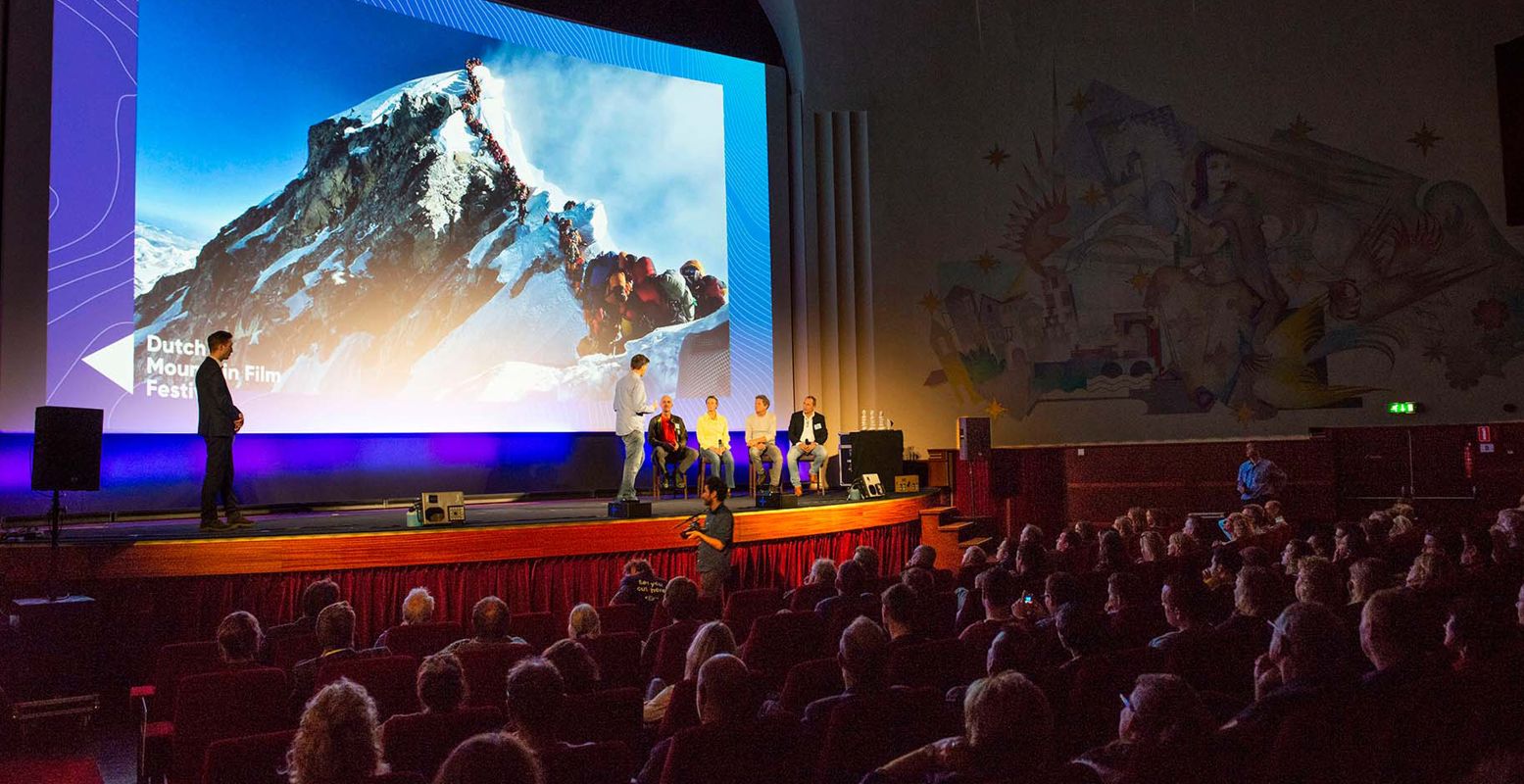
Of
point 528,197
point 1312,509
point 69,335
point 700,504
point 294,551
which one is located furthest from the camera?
point 1312,509

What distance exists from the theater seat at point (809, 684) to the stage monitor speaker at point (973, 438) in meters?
8.53

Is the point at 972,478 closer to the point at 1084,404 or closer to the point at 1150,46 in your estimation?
the point at 1084,404

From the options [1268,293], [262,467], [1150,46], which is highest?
[1150,46]

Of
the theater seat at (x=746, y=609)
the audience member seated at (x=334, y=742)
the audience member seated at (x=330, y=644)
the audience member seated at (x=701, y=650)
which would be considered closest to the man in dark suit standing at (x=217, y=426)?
the audience member seated at (x=330, y=644)

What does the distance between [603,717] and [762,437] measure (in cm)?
835

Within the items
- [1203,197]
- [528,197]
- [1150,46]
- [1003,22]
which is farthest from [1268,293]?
[528,197]

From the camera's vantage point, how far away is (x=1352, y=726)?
2.62 metres

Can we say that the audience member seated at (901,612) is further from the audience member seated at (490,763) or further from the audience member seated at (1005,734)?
the audience member seated at (490,763)

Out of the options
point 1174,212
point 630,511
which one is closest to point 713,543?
point 630,511

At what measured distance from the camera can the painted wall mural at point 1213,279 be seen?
11359 millimetres

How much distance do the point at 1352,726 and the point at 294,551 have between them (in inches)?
227

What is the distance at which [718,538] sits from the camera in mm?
7355

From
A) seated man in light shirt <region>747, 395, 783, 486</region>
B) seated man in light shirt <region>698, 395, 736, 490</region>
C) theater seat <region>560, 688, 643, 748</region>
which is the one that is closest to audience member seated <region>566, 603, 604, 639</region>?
theater seat <region>560, 688, 643, 748</region>

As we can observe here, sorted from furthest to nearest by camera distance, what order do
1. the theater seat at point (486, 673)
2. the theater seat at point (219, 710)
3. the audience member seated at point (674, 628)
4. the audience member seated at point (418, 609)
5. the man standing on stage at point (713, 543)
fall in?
the man standing on stage at point (713, 543), the audience member seated at point (418, 609), the audience member seated at point (674, 628), the theater seat at point (486, 673), the theater seat at point (219, 710)
